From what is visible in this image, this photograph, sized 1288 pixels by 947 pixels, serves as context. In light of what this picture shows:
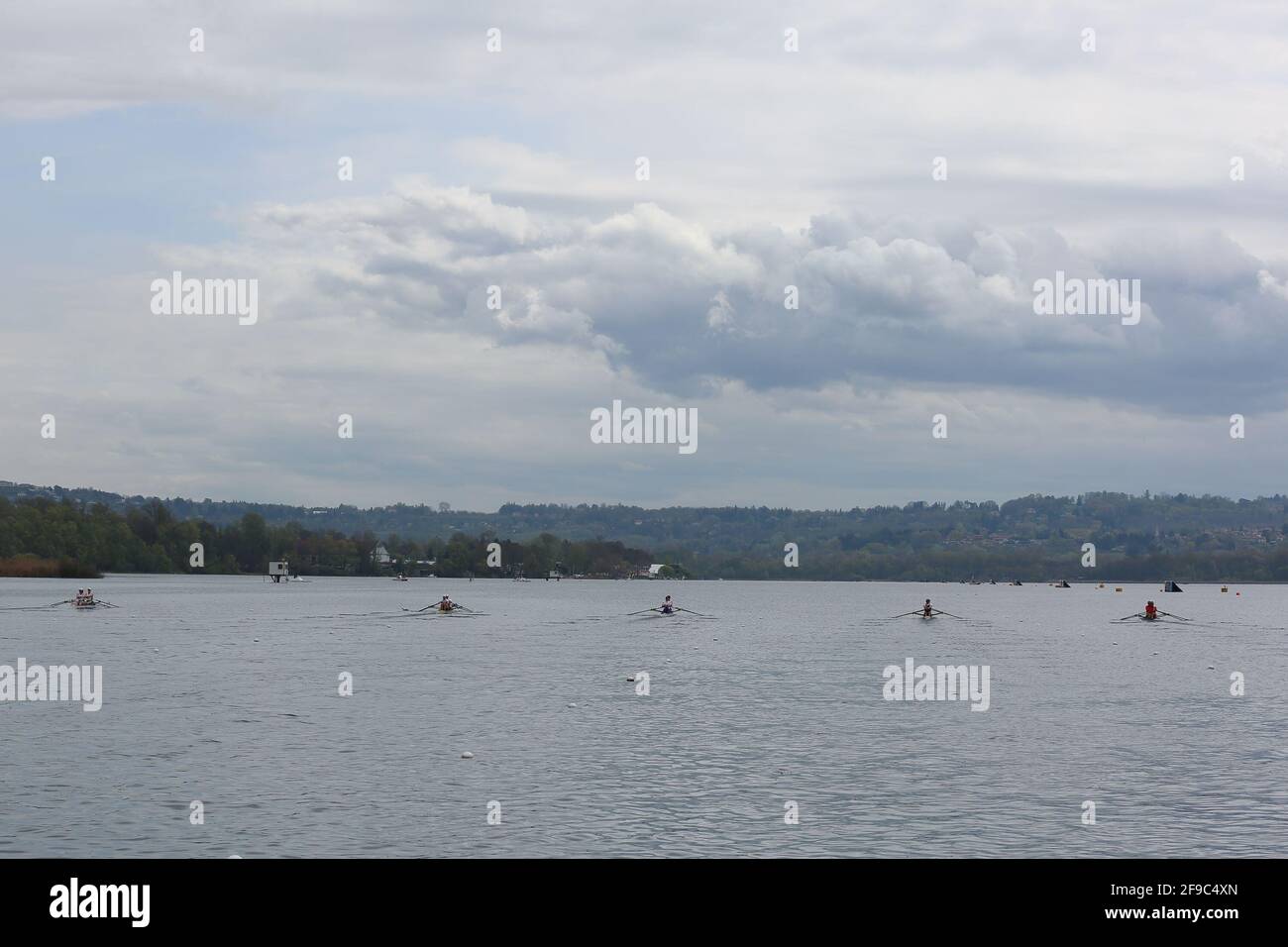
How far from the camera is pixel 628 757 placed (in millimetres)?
41250

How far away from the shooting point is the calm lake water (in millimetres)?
29484

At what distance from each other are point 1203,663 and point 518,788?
6448 centimetres

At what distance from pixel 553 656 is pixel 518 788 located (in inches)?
1985

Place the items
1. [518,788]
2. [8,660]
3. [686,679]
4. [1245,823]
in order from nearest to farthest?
1. [1245,823]
2. [518,788]
3. [686,679]
4. [8,660]

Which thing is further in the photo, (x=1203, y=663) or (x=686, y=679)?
(x=1203, y=663)

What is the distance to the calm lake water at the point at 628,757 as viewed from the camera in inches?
1161

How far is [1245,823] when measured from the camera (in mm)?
31188
